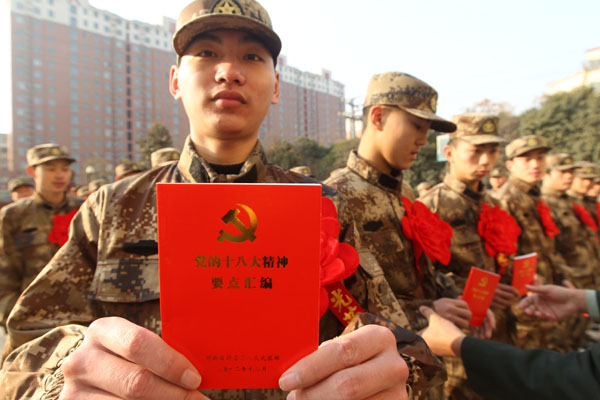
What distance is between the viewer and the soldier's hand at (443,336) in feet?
6.00

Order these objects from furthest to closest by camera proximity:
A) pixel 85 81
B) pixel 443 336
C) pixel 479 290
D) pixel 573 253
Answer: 1. pixel 85 81
2. pixel 573 253
3. pixel 479 290
4. pixel 443 336

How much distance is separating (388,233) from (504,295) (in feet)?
5.45

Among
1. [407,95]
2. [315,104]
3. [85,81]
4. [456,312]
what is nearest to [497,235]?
[456,312]

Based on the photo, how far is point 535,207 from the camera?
4.82 m

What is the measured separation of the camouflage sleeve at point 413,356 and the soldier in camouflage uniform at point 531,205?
4174mm

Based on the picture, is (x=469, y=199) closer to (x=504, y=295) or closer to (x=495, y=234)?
(x=495, y=234)

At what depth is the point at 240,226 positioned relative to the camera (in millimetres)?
653

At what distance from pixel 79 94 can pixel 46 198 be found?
151 ft

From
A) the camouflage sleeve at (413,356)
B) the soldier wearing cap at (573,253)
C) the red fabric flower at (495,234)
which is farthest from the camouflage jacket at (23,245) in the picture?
the soldier wearing cap at (573,253)

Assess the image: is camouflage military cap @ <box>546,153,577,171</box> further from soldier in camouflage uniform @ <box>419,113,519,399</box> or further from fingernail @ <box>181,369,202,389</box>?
fingernail @ <box>181,369,202,389</box>

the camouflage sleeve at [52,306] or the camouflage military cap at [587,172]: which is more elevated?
the camouflage military cap at [587,172]

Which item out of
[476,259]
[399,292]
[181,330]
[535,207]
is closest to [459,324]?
[399,292]

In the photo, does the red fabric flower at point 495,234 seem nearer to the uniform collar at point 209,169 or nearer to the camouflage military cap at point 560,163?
the uniform collar at point 209,169

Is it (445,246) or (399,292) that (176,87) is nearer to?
(399,292)
